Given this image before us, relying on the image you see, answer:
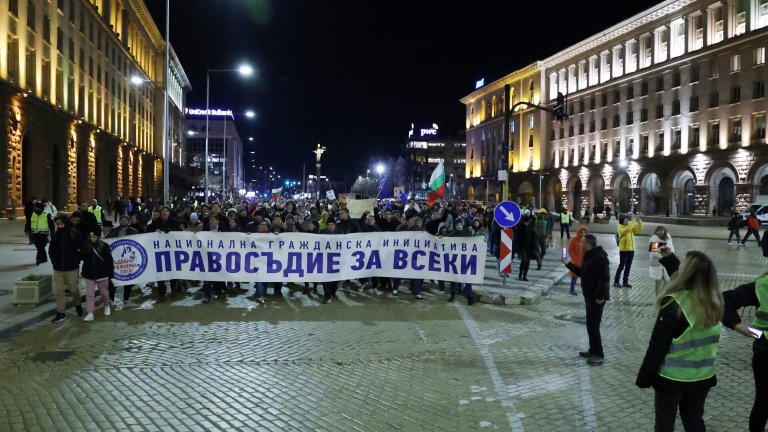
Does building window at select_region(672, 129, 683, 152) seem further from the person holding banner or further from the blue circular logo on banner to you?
the blue circular logo on banner

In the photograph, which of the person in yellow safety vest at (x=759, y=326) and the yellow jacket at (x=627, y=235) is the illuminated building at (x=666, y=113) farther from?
the person in yellow safety vest at (x=759, y=326)

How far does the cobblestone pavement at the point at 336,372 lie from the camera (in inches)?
232

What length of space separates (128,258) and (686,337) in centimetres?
1074

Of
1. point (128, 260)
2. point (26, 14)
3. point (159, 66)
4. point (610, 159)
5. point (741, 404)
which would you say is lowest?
point (741, 404)

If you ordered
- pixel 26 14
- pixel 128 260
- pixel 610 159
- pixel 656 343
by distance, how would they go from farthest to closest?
1. pixel 610 159
2. pixel 26 14
3. pixel 128 260
4. pixel 656 343

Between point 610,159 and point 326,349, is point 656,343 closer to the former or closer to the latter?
point 326,349

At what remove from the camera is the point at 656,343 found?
414 cm

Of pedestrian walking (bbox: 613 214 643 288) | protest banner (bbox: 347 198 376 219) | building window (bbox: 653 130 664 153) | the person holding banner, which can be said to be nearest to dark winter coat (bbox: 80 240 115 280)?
the person holding banner

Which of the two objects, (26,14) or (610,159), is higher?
(26,14)

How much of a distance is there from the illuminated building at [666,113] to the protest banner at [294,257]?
4536cm

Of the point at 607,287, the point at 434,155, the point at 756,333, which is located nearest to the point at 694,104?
the point at 607,287

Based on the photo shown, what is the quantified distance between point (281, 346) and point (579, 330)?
4.77 metres

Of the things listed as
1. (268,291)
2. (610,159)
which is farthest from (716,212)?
(268,291)

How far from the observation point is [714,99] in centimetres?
5419
